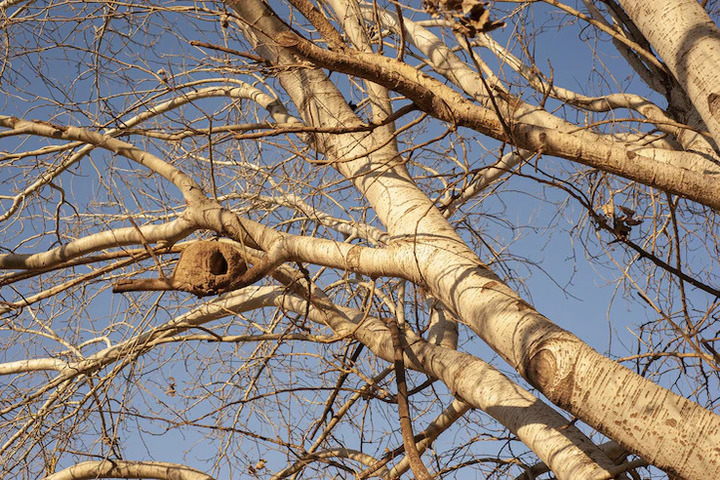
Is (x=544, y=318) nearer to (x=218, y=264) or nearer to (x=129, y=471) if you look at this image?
(x=218, y=264)

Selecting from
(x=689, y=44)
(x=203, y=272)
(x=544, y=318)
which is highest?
(x=203, y=272)

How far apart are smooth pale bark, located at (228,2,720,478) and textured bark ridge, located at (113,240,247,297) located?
0.76 meters

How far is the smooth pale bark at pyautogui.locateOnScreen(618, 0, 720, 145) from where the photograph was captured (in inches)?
104

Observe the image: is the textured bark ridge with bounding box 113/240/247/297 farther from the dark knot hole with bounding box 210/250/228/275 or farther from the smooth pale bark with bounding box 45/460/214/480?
the smooth pale bark with bounding box 45/460/214/480

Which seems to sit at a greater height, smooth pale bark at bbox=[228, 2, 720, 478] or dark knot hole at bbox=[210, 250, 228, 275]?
dark knot hole at bbox=[210, 250, 228, 275]

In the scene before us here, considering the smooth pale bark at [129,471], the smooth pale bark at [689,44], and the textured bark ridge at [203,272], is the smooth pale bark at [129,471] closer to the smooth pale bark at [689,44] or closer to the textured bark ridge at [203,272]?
the textured bark ridge at [203,272]

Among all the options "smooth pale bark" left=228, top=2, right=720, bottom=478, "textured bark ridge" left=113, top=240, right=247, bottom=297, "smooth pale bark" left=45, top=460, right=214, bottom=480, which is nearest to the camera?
"smooth pale bark" left=228, top=2, right=720, bottom=478

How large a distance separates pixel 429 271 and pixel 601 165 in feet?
2.72

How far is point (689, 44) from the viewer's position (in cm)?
279

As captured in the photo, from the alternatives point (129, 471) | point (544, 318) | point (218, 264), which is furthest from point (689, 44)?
point (129, 471)

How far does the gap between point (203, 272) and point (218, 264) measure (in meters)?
0.10

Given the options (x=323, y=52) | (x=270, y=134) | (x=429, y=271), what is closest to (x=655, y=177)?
(x=429, y=271)

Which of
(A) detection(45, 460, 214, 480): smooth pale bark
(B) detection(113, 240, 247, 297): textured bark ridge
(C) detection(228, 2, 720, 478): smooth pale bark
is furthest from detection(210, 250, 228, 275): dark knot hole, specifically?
(A) detection(45, 460, 214, 480): smooth pale bark

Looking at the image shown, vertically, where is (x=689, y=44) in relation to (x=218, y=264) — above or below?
below
